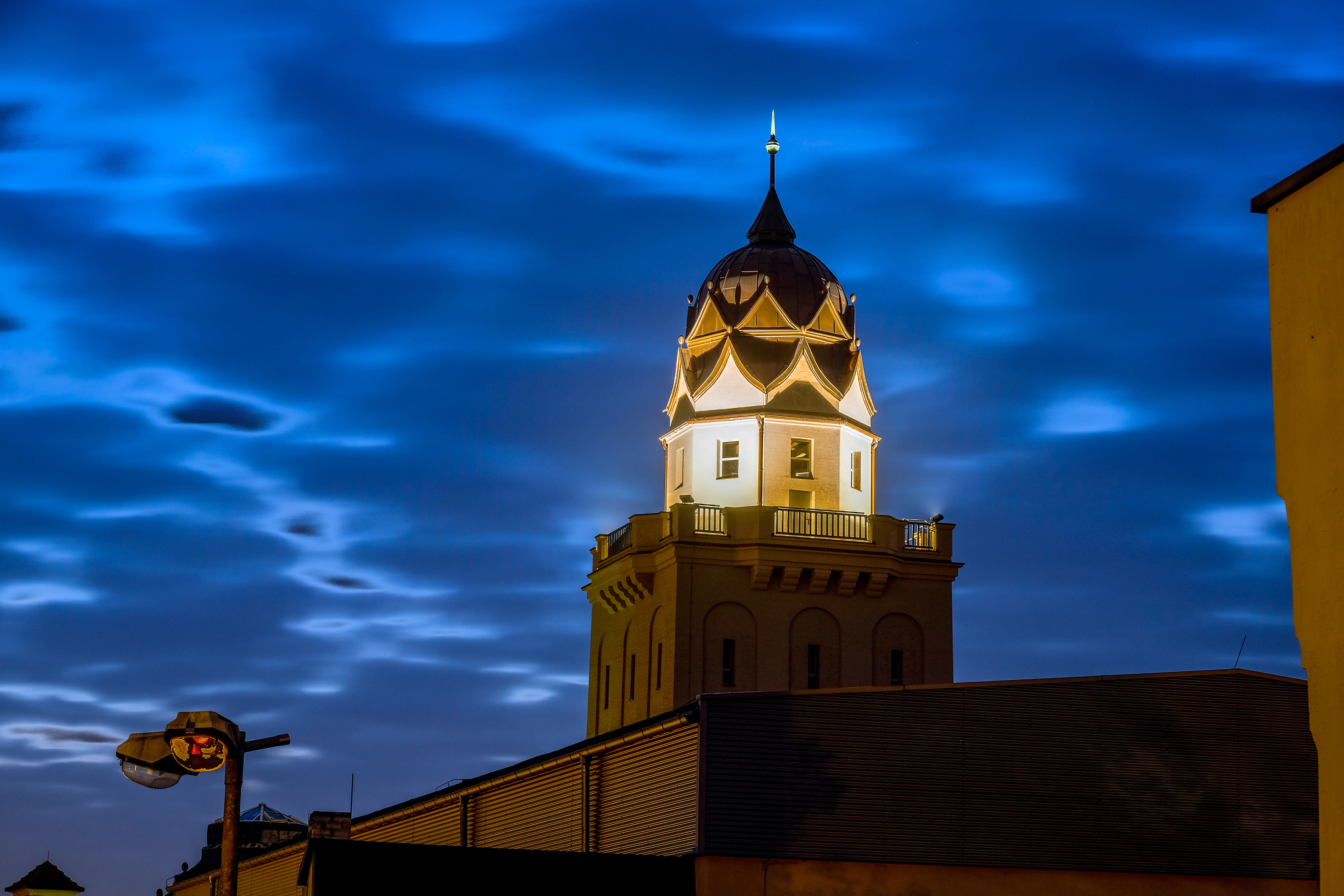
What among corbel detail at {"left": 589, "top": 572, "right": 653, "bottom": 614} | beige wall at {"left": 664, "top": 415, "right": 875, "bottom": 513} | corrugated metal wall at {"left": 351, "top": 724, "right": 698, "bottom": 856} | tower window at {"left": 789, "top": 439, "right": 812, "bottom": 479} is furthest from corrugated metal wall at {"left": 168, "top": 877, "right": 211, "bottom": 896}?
tower window at {"left": 789, "top": 439, "right": 812, "bottom": 479}

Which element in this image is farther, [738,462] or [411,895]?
[738,462]

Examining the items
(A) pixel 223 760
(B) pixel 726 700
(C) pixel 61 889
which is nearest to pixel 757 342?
(B) pixel 726 700

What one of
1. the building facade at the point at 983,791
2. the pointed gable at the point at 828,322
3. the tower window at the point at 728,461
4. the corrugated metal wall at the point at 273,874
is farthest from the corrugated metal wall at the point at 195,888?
the building facade at the point at 983,791

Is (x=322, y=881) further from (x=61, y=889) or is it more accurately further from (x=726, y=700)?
(x=726, y=700)

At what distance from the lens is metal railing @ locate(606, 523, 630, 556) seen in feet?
233

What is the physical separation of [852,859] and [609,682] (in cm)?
3421

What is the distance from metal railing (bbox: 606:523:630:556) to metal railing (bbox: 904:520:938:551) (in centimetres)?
1081

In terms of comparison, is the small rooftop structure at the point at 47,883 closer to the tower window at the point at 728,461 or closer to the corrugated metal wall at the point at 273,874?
the corrugated metal wall at the point at 273,874

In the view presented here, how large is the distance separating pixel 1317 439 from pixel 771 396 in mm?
54927

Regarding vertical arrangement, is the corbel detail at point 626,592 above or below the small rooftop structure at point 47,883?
above

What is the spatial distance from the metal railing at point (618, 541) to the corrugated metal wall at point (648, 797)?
26141 mm

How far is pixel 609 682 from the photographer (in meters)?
73.1

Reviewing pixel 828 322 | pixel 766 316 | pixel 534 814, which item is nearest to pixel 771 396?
pixel 766 316

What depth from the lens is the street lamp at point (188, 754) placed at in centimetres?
1964
